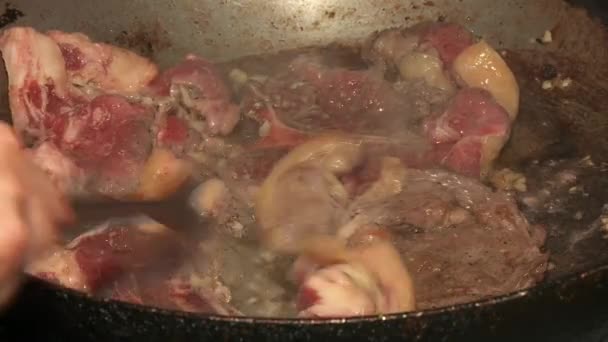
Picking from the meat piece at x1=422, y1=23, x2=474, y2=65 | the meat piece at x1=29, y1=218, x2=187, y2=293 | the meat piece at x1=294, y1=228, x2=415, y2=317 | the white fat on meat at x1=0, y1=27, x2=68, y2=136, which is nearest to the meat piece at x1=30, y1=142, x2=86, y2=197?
the white fat on meat at x1=0, y1=27, x2=68, y2=136

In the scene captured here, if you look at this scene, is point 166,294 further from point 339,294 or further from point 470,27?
point 470,27

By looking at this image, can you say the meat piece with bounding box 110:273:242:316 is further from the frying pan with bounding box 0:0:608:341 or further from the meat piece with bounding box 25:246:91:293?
the frying pan with bounding box 0:0:608:341

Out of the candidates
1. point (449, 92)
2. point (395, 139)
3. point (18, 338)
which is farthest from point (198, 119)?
point (18, 338)

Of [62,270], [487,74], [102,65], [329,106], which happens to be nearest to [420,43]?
[487,74]

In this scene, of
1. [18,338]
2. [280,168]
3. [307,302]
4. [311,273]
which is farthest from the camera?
[280,168]

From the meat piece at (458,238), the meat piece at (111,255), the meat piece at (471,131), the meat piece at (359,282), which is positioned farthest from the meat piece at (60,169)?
the meat piece at (471,131)

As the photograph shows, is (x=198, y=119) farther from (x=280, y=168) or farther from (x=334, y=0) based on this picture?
(x=334, y=0)
